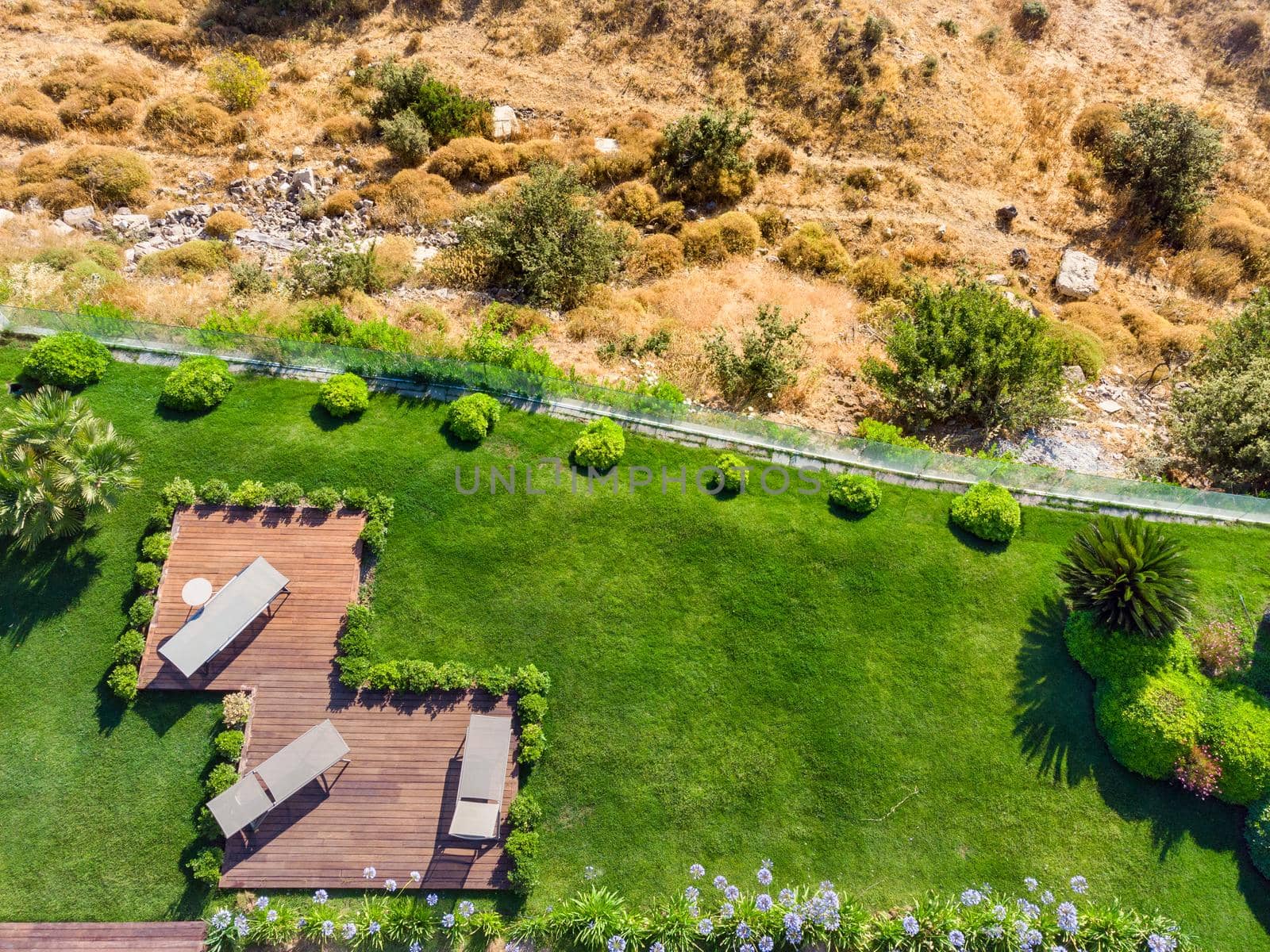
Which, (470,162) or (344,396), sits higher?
(470,162)

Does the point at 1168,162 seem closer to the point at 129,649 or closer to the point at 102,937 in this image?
the point at 129,649

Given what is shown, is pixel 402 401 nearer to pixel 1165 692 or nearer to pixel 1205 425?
pixel 1165 692

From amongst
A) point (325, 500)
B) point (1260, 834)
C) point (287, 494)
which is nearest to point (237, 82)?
point (287, 494)

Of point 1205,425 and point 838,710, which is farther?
point 1205,425

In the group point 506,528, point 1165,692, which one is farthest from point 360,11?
point 1165,692

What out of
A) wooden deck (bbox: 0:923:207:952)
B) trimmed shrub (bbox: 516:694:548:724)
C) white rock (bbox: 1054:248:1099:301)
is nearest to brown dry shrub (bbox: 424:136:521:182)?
trimmed shrub (bbox: 516:694:548:724)

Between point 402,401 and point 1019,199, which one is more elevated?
point 1019,199
